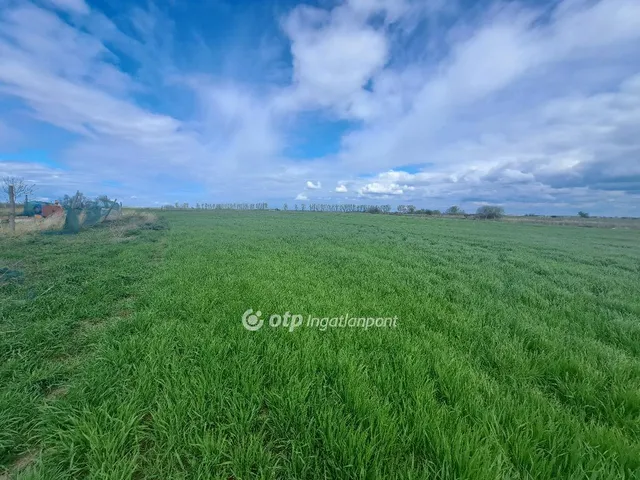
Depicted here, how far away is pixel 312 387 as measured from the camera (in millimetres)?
2934

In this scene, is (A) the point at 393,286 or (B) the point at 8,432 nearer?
(B) the point at 8,432

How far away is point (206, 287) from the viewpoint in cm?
640

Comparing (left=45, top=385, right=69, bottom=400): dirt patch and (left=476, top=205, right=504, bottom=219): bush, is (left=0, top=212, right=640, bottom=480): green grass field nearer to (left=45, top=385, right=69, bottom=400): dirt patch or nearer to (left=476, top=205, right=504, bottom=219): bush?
(left=45, top=385, right=69, bottom=400): dirt patch

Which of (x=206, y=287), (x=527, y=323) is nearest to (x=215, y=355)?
(x=206, y=287)

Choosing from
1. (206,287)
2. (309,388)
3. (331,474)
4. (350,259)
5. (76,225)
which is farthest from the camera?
(76,225)

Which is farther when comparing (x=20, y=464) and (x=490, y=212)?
(x=490, y=212)

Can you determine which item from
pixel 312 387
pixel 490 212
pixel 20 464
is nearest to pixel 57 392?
pixel 20 464

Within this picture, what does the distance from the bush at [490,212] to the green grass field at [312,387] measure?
110m

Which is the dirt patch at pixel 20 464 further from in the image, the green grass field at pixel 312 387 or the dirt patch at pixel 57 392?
the dirt patch at pixel 57 392

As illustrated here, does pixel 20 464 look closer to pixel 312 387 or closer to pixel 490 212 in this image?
pixel 312 387

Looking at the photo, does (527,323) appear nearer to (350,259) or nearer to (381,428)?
(381,428)

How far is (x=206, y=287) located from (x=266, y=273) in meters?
1.88

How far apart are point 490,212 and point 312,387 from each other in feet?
383

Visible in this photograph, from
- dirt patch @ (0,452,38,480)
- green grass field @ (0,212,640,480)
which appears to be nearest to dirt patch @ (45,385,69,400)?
green grass field @ (0,212,640,480)
